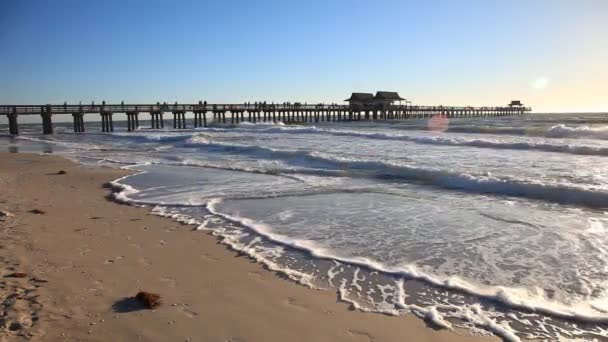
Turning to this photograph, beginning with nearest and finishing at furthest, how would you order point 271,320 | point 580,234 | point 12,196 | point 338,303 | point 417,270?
point 271,320 → point 338,303 → point 417,270 → point 580,234 → point 12,196

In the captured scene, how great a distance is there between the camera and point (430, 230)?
734 cm

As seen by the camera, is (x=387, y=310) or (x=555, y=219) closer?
(x=387, y=310)

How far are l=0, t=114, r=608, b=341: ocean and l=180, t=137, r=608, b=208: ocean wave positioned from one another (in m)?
0.04

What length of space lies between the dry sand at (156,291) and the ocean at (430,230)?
35 cm

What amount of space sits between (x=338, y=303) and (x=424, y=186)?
7.99m

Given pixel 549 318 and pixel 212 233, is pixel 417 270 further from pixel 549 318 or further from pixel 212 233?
pixel 212 233

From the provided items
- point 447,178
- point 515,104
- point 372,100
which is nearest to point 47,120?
point 447,178

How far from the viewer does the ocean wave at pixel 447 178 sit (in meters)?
10.00

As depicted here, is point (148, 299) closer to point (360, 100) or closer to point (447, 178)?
point (447, 178)

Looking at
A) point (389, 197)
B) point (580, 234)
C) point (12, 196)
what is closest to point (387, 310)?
point (580, 234)

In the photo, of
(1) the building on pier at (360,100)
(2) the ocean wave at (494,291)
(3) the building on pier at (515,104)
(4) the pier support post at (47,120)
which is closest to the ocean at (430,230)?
(2) the ocean wave at (494,291)

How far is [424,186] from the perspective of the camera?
12.0m

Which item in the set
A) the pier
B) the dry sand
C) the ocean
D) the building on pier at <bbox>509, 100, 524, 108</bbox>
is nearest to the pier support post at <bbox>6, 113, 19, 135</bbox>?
the pier

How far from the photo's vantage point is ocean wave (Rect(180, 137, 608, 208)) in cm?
1000
